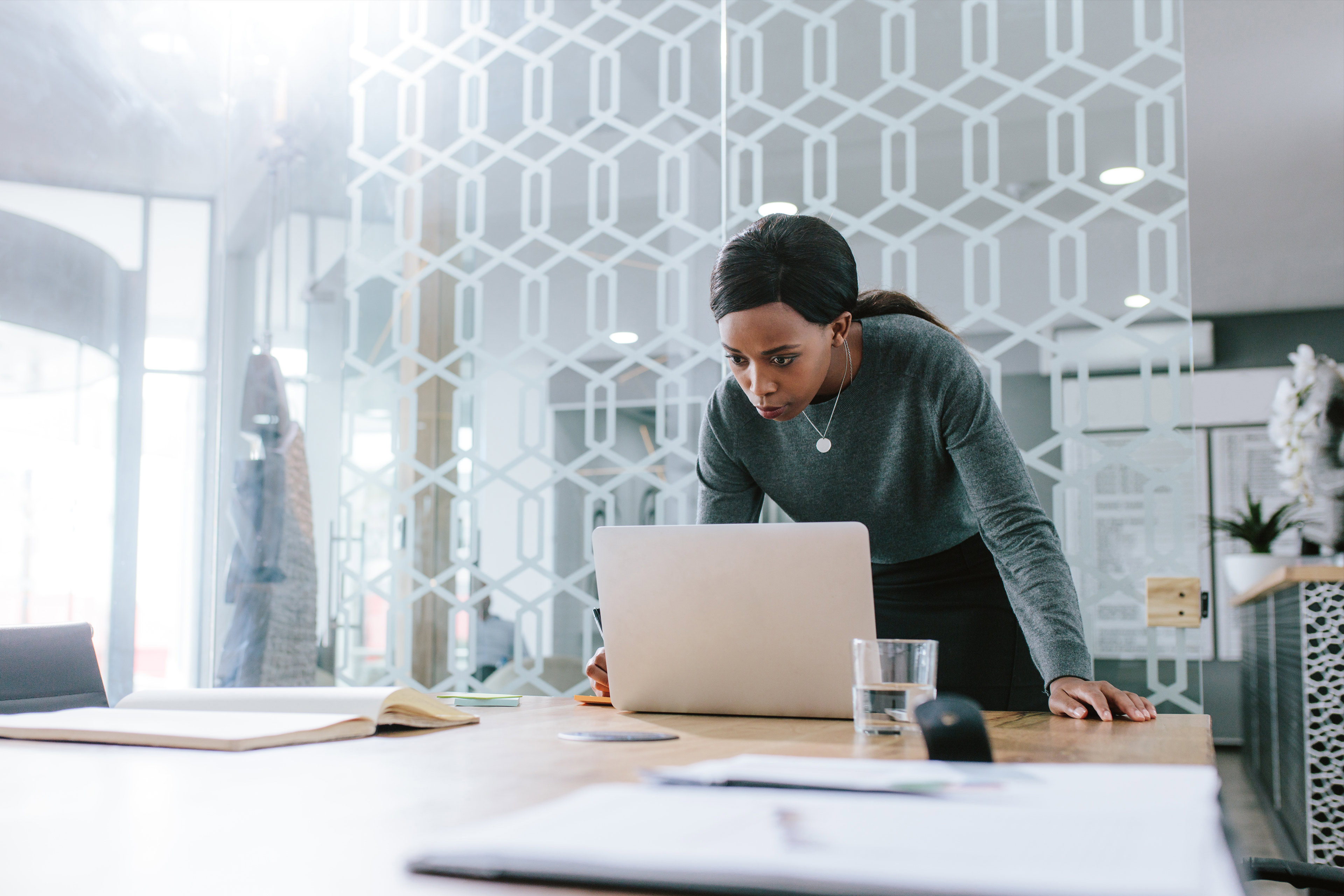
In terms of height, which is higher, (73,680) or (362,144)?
(362,144)

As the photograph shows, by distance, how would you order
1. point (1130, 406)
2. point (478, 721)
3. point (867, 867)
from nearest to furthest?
point (867, 867)
point (478, 721)
point (1130, 406)

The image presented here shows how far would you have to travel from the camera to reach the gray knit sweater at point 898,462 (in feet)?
4.98

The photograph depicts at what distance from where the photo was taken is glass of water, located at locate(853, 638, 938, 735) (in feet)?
3.56

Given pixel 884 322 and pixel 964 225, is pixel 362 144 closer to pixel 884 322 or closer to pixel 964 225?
pixel 964 225

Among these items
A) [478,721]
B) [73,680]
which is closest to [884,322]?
[478,721]

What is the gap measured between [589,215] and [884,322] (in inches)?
59.3

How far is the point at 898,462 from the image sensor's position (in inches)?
67.4

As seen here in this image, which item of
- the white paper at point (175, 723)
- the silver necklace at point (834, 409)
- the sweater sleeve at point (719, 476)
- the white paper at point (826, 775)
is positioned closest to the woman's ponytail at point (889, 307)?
the silver necklace at point (834, 409)

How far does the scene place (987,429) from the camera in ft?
5.12

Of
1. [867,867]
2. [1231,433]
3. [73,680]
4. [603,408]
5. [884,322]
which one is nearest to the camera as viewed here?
[867,867]

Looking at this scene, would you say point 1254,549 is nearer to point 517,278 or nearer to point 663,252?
point 663,252

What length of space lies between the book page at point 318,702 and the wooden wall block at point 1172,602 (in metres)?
1.78

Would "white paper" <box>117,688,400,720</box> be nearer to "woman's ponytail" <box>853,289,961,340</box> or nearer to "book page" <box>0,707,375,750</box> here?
"book page" <box>0,707,375,750</box>

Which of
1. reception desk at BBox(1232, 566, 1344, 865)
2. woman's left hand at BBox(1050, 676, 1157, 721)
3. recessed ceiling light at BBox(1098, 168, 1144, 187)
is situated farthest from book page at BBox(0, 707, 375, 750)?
reception desk at BBox(1232, 566, 1344, 865)
